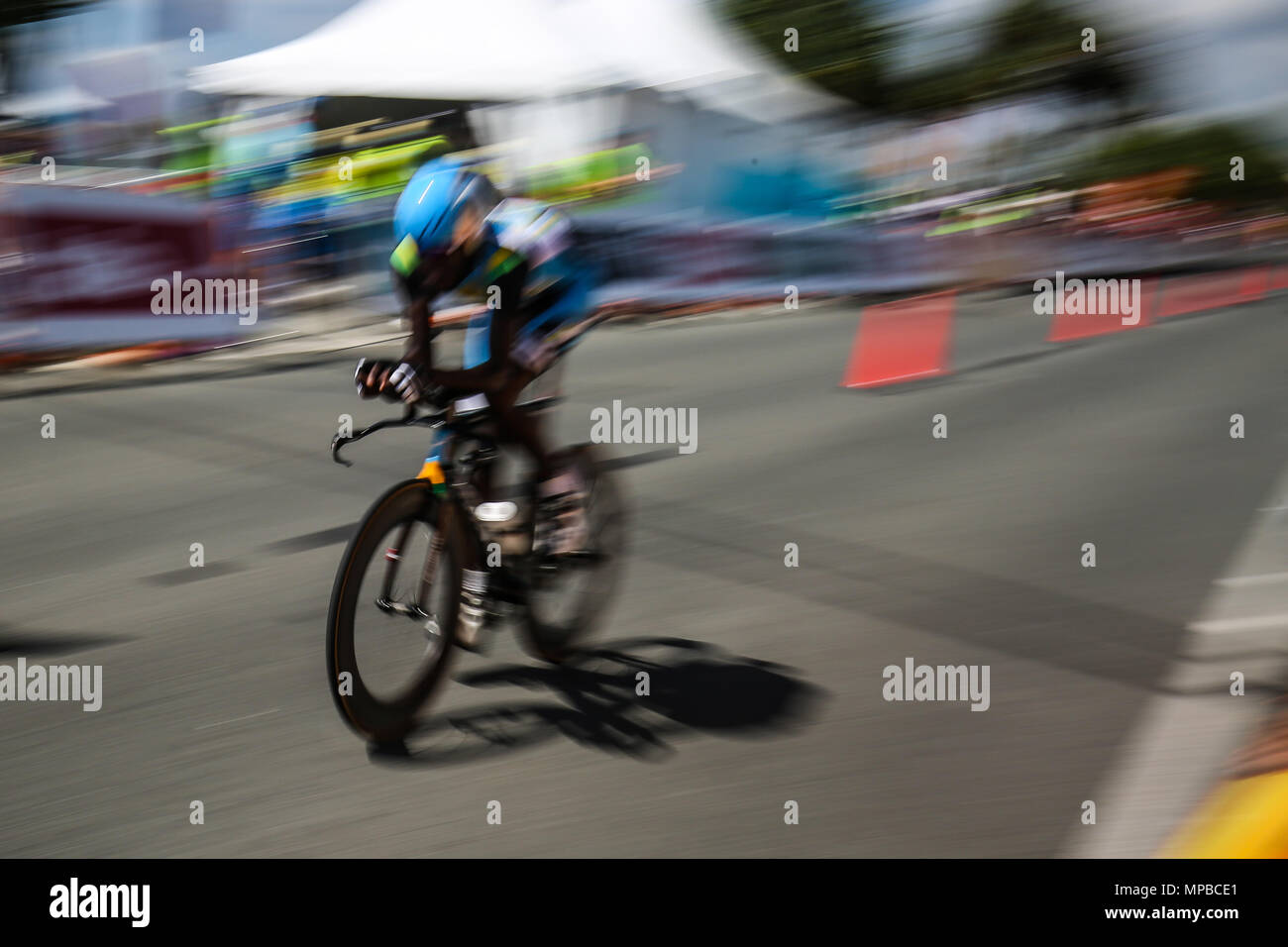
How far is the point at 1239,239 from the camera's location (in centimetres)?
3616

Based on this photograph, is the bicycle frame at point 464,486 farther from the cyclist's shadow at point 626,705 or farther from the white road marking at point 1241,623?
the white road marking at point 1241,623

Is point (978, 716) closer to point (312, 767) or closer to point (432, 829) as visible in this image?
point (432, 829)

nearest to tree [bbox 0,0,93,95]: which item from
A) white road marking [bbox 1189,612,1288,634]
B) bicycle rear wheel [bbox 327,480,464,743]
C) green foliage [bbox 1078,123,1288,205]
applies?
bicycle rear wheel [bbox 327,480,464,743]

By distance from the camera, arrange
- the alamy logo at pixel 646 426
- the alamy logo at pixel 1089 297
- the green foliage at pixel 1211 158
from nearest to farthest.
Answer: the alamy logo at pixel 646 426, the alamy logo at pixel 1089 297, the green foliage at pixel 1211 158

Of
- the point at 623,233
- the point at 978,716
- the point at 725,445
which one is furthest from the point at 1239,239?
the point at 978,716

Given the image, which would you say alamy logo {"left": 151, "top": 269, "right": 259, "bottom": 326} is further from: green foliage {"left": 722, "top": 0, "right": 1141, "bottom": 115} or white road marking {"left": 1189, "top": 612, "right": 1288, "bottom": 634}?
green foliage {"left": 722, "top": 0, "right": 1141, "bottom": 115}

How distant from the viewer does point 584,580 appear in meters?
4.96

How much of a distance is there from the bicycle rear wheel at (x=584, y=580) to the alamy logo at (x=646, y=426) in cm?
373

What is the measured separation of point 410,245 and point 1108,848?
260 centimetres

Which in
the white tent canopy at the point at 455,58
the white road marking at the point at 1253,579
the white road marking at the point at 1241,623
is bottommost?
the white road marking at the point at 1241,623

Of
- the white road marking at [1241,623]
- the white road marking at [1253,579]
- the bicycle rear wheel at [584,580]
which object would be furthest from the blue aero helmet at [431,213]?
the white road marking at [1253,579]

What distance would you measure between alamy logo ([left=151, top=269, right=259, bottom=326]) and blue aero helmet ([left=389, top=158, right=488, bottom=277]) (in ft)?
29.4

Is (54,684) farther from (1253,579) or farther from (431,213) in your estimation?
(1253,579)

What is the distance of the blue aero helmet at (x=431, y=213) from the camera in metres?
3.98
